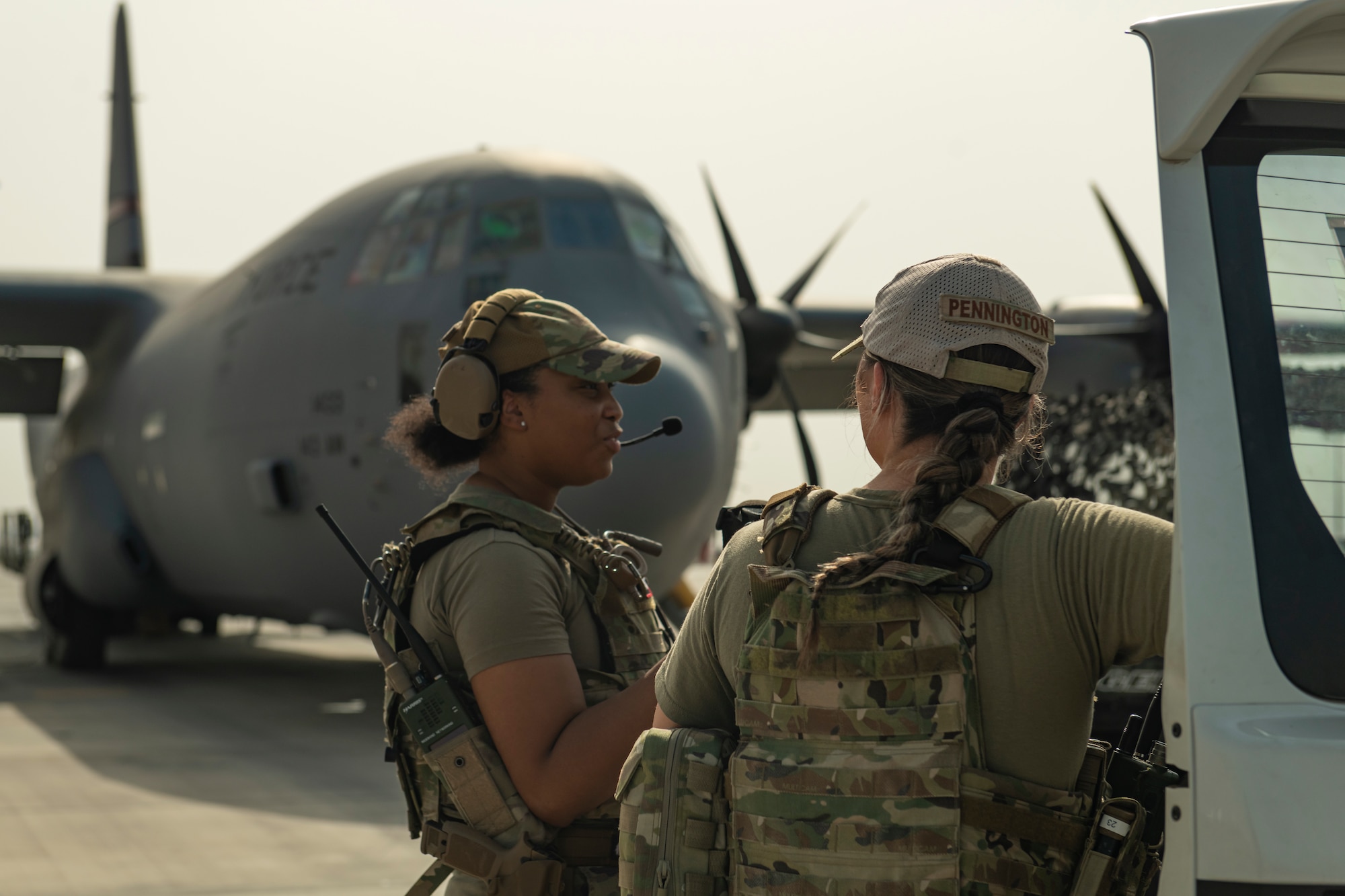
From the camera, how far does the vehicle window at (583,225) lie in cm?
807

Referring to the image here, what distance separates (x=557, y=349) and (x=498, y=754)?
72 centimetres

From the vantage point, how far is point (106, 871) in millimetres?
5324

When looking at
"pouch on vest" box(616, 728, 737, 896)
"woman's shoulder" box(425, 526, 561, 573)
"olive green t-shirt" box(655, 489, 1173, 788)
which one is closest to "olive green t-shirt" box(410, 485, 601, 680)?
"woman's shoulder" box(425, 526, 561, 573)

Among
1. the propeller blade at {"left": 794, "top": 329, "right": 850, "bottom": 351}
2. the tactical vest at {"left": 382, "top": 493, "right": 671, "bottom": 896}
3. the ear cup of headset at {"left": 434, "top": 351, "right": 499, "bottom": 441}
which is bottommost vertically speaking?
the tactical vest at {"left": 382, "top": 493, "right": 671, "bottom": 896}

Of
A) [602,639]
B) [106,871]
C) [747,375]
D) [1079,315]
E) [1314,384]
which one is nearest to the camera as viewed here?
[1314,384]

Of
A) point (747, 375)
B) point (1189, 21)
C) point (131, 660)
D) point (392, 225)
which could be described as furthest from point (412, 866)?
point (131, 660)

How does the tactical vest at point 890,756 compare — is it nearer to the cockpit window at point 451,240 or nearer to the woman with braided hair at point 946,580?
the woman with braided hair at point 946,580

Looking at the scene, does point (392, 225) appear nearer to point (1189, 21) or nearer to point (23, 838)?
point (23, 838)

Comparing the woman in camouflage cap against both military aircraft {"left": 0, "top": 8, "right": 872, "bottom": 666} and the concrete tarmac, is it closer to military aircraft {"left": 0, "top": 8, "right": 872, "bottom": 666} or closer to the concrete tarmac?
the concrete tarmac

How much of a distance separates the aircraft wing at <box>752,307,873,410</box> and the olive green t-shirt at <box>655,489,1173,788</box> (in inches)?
360

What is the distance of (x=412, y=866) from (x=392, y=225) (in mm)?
4348

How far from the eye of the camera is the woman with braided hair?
1.46m

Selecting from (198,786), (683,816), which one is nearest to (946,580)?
(683,816)

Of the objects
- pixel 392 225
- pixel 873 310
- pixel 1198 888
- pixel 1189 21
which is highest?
pixel 392 225
